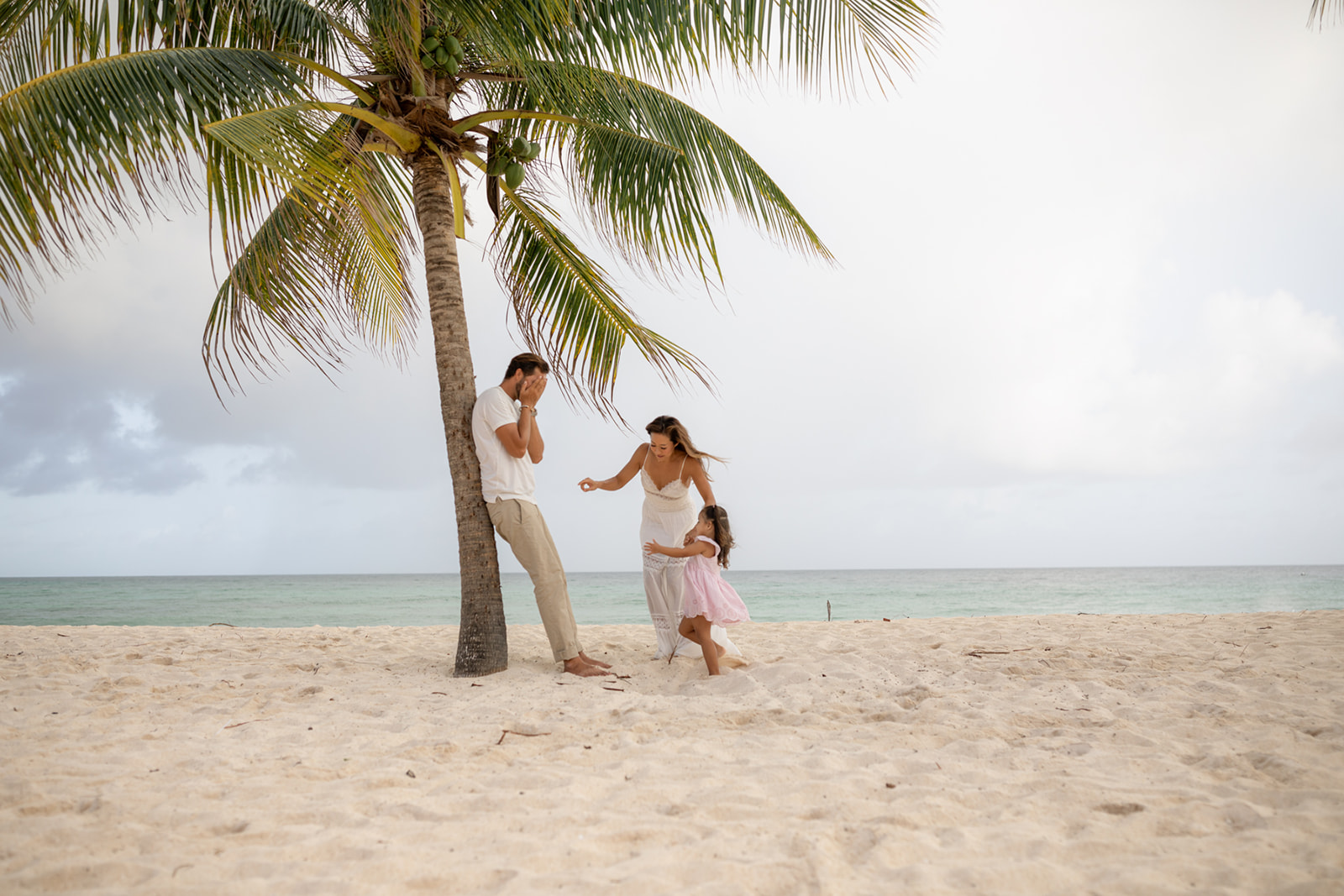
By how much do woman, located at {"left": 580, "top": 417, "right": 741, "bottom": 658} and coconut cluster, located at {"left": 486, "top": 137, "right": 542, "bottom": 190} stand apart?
1.88m

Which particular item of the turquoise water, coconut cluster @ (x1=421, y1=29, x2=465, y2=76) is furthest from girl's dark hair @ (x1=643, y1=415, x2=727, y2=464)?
the turquoise water

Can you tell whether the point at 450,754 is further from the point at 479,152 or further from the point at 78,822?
the point at 479,152

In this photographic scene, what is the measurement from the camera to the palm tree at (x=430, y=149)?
11.3 ft

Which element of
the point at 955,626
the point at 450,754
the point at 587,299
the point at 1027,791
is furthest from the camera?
the point at 955,626

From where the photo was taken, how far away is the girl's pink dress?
4418 millimetres

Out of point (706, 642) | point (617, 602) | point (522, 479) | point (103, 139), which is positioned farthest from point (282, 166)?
point (617, 602)

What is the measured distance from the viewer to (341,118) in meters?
4.89

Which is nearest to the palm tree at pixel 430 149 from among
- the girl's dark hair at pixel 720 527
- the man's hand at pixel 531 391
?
the man's hand at pixel 531 391

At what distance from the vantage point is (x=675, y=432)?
4625 millimetres

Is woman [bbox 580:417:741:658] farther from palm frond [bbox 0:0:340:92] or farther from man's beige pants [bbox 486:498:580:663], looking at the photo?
palm frond [bbox 0:0:340:92]

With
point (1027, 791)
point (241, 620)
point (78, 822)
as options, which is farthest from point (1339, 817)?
point (241, 620)

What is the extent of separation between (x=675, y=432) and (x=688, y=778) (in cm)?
237

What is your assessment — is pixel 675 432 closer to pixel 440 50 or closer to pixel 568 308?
pixel 568 308

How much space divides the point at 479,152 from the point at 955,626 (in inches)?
212
